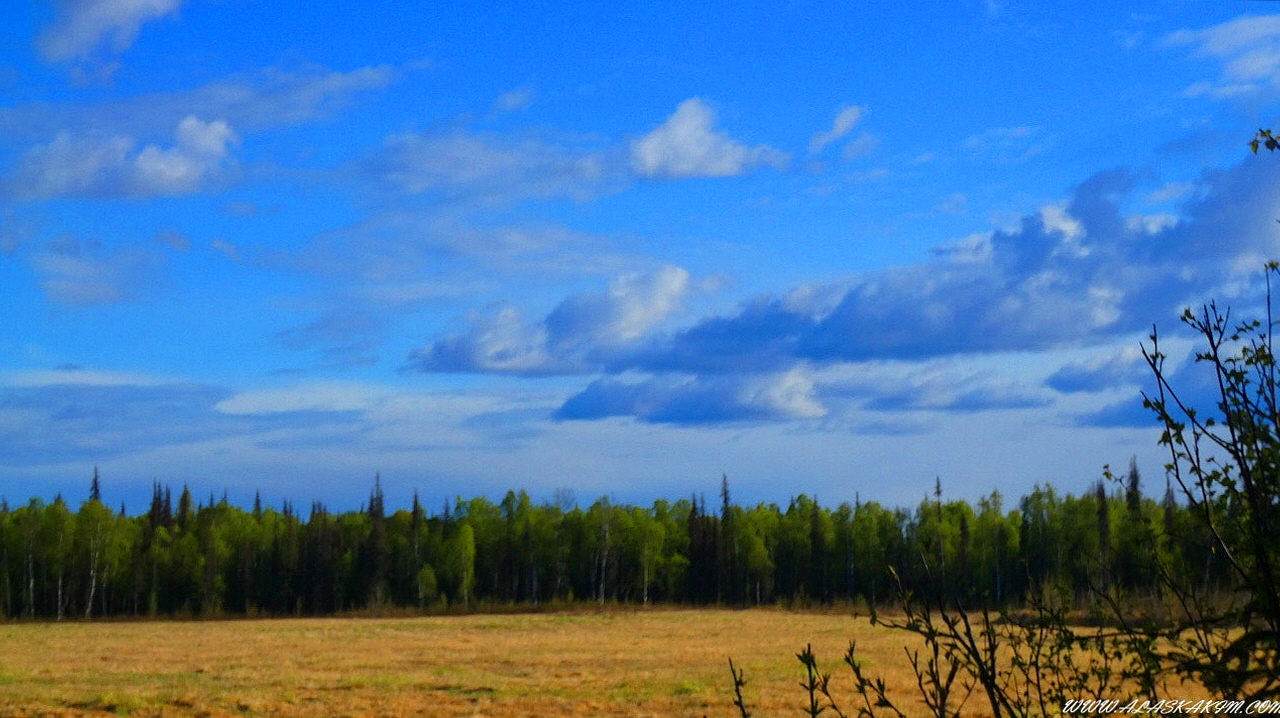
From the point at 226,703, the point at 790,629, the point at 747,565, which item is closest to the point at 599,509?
the point at 747,565

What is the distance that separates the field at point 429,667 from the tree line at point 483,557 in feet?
78.6

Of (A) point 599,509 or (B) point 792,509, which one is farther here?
(B) point 792,509

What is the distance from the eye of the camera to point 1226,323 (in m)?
3.93

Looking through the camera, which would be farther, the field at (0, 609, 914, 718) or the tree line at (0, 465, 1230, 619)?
the tree line at (0, 465, 1230, 619)

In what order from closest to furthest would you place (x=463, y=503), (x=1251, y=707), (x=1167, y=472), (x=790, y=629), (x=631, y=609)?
1. (x=1251, y=707)
2. (x=1167, y=472)
3. (x=790, y=629)
4. (x=631, y=609)
5. (x=463, y=503)

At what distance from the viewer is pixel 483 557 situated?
92.9m

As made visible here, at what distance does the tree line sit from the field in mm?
23964

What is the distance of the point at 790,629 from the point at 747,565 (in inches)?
1465

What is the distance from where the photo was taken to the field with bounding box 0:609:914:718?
24.2m

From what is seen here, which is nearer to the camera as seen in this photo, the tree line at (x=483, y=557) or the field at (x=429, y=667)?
the field at (x=429, y=667)

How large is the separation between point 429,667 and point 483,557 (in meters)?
Answer: 58.8

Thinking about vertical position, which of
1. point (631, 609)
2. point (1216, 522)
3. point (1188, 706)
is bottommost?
point (631, 609)

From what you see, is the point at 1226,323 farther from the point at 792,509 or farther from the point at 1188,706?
the point at 792,509

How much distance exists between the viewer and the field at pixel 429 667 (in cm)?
2417
